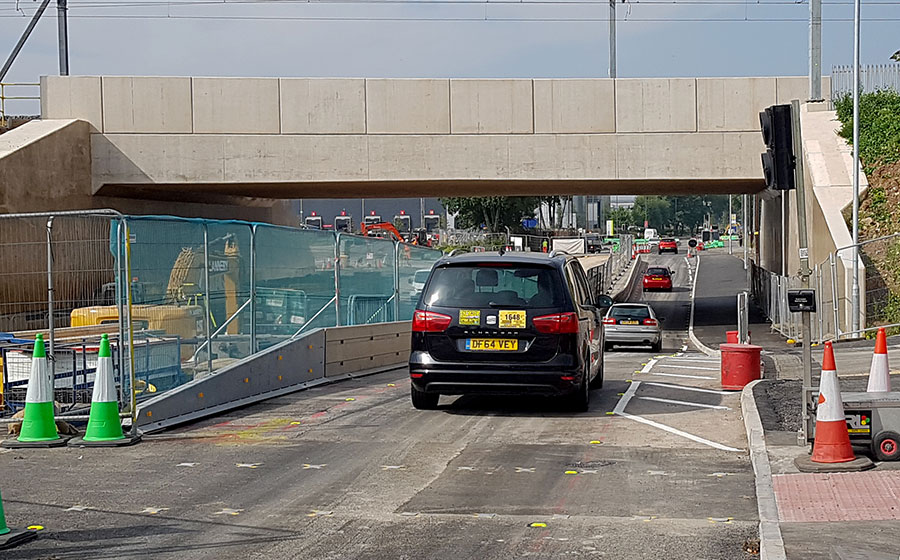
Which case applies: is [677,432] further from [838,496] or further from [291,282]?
[291,282]

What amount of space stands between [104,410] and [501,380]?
4.03 m

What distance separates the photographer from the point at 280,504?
784 centimetres

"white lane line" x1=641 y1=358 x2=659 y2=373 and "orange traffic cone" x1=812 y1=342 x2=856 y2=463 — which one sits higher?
"orange traffic cone" x1=812 y1=342 x2=856 y2=463

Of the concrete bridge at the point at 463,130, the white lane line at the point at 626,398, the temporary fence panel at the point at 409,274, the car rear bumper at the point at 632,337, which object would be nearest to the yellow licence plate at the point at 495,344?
the white lane line at the point at 626,398

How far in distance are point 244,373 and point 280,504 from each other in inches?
225

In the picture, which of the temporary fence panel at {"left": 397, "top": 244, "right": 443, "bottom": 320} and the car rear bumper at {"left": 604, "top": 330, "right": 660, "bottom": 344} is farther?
the car rear bumper at {"left": 604, "top": 330, "right": 660, "bottom": 344}

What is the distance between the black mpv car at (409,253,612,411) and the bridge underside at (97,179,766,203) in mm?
20857

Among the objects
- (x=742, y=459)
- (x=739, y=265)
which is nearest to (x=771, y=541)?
(x=742, y=459)

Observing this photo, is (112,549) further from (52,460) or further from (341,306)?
(341,306)

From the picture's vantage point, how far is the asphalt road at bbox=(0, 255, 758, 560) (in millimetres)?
6742

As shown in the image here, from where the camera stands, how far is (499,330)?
38.5ft

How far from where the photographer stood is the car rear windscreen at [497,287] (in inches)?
467

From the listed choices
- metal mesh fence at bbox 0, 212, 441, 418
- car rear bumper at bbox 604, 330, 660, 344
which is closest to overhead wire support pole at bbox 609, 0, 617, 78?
car rear bumper at bbox 604, 330, 660, 344

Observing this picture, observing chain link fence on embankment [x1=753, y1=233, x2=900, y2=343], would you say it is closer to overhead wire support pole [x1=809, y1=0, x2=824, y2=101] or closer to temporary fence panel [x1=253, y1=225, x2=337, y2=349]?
overhead wire support pole [x1=809, y1=0, x2=824, y2=101]
